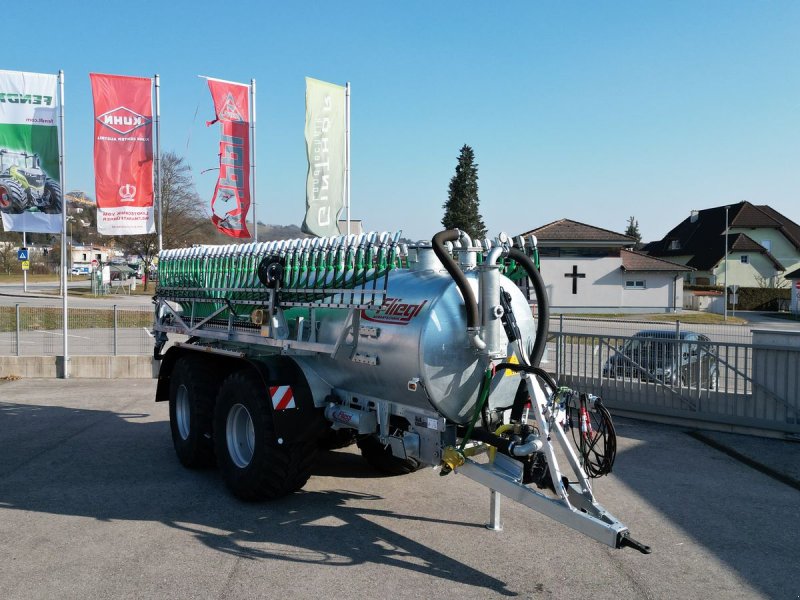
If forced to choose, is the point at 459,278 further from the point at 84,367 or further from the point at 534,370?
the point at 84,367

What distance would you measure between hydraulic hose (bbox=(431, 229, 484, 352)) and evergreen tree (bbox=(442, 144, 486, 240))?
47985 mm

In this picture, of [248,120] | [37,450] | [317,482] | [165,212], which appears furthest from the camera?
[165,212]

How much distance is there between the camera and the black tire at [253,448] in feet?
20.0

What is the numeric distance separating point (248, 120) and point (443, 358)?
10555 mm

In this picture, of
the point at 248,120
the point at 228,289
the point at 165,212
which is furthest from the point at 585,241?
the point at 228,289

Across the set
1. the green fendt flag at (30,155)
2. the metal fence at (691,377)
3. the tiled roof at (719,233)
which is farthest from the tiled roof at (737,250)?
the green fendt flag at (30,155)

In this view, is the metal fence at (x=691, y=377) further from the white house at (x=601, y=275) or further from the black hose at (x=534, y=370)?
the white house at (x=601, y=275)

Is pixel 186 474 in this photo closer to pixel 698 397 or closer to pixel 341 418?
pixel 341 418

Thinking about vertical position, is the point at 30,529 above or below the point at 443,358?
below

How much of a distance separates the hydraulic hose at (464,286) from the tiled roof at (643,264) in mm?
44033

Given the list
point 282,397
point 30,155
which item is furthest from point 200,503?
point 30,155

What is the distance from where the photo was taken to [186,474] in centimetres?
748

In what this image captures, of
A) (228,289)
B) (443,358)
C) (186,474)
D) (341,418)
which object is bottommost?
(186,474)

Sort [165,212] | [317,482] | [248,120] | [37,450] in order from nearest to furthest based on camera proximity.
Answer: [317,482] < [37,450] < [248,120] < [165,212]
